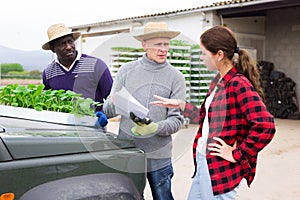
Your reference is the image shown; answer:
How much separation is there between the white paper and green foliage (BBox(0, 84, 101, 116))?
0.56 ft

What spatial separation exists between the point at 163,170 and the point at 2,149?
1164 millimetres

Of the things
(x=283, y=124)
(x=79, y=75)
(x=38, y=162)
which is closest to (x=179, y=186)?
(x=79, y=75)

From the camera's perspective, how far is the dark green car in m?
1.62

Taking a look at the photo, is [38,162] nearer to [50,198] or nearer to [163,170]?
[50,198]

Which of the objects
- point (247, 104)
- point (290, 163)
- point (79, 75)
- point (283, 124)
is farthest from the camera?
point (283, 124)

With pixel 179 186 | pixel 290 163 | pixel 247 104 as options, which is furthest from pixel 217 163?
pixel 290 163

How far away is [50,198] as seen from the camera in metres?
1.62

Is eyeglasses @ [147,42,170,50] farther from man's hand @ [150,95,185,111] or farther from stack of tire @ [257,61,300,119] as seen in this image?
stack of tire @ [257,61,300,119]

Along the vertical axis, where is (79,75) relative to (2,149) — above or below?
above

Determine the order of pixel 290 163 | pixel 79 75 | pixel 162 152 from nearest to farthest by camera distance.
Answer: pixel 162 152
pixel 79 75
pixel 290 163

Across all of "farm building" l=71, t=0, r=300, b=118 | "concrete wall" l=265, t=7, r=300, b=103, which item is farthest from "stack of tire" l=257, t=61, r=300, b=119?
"concrete wall" l=265, t=7, r=300, b=103

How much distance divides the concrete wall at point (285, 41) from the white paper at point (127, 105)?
35.0 feet

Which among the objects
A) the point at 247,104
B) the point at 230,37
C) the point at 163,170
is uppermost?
the point at 230,37

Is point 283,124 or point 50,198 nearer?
point 50,198
